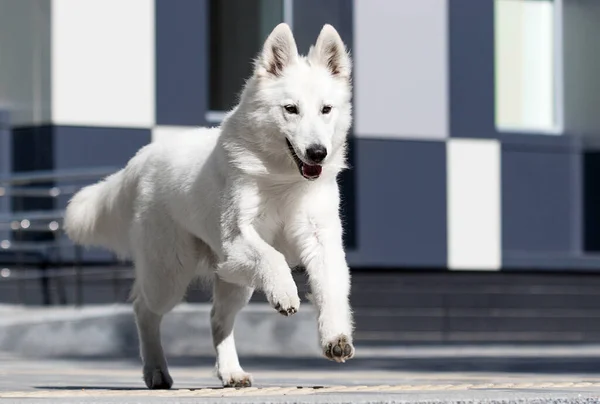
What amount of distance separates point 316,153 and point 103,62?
774 centimetres

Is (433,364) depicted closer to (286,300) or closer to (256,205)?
(256,205)

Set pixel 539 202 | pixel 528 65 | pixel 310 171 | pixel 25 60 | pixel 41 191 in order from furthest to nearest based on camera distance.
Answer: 1. pixel 528 65
2. pixel 539 202
3. pixel 25 60
4. pixel 41 191
5. pixel 310 171

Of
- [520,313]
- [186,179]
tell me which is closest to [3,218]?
[520,313]

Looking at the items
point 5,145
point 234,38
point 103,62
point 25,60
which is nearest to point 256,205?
point 103,62

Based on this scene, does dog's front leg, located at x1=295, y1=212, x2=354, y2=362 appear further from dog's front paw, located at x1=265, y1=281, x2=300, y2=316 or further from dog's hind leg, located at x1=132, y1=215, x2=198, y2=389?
dog's hind leg, located at x1=132, y1=215, x2=198, y2=389

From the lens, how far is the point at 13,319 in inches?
476

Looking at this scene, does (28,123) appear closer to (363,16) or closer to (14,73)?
(14,73)

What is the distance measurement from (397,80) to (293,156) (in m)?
8.15

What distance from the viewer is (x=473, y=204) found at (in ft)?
50.2

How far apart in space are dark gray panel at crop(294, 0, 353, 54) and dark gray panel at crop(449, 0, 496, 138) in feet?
4.04

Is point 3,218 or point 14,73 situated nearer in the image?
point 3,218

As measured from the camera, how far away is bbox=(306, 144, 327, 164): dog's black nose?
21.6ft

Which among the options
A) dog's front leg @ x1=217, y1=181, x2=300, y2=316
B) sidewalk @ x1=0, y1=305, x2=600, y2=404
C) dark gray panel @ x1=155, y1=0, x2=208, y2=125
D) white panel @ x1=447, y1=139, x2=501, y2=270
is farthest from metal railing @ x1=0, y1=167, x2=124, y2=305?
dog's front leg @ x1=217, y1=181, x2=300, y2=316

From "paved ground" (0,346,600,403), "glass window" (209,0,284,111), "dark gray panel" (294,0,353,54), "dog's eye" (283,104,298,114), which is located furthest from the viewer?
"glass window" (209,0,284,111)
